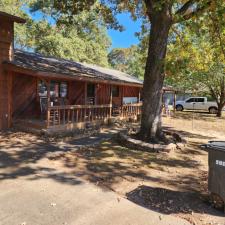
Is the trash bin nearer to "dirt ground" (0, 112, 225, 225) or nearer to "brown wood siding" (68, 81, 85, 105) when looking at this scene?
"dirt ground" (0, 112, 225, 225)

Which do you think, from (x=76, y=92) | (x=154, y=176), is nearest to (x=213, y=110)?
(x=76, y=92)

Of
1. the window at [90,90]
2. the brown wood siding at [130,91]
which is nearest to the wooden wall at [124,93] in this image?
the brown wood siding at [130,91]

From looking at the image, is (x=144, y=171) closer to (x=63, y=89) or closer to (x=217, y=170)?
(x=217, y=170)

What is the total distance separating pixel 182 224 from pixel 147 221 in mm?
576

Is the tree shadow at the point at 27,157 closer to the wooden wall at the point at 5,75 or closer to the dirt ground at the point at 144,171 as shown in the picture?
the dirt ground at the point at 144,171

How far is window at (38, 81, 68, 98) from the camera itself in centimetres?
1340

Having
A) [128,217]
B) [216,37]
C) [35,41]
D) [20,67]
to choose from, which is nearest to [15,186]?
[128,217]

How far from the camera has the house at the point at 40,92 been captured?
416 inches

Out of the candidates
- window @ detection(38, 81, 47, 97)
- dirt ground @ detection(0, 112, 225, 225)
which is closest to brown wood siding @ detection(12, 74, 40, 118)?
window @ detection(38, 81, 47, 97)

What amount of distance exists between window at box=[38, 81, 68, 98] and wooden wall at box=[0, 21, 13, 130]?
244 cm

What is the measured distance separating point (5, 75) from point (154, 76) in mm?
6051

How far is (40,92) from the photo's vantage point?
13.3 m

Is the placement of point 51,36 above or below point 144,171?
above

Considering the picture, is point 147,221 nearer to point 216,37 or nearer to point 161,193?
point 161,193
